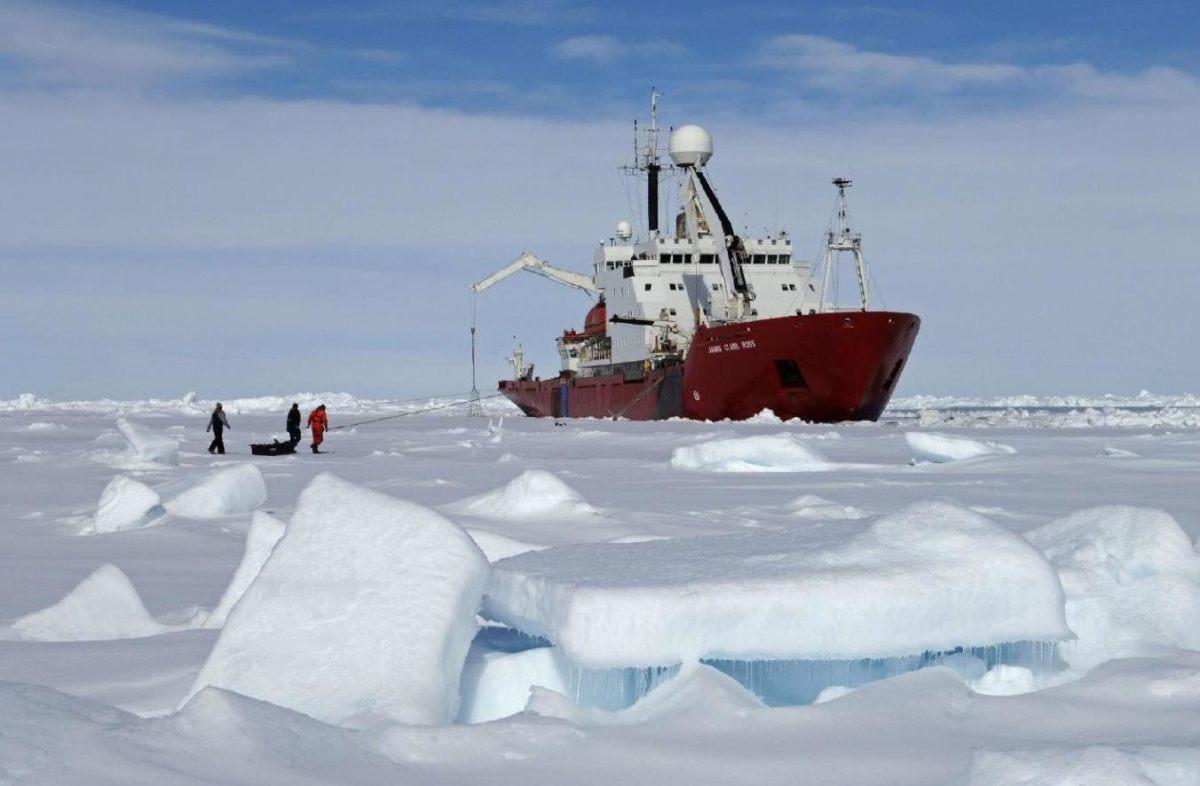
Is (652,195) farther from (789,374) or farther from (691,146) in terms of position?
(789,374)

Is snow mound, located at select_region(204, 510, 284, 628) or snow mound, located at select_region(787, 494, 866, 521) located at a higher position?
snow mound, located at select_region(204, 510, 284, 628)

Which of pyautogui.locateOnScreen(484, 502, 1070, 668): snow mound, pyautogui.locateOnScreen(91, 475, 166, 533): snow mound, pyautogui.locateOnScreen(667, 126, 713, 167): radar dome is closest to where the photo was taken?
pyautogui.locateOnScreen(484, 502, 1070, 668): snow mound

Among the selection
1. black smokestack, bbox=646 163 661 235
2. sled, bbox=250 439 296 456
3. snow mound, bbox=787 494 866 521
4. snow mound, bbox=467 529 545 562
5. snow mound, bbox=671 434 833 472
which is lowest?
sled, bbox=250 439 296 456

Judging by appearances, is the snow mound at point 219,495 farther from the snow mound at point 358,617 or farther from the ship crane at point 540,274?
the ship crane at point 540,274

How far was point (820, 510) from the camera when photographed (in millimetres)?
9203

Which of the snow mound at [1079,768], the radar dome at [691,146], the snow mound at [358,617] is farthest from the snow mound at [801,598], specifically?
the radar dome at [691,146]

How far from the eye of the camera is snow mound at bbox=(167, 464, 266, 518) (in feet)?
31.1

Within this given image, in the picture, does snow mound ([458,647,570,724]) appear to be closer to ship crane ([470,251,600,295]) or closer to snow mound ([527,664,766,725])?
snow mound ([527,664,766,725])

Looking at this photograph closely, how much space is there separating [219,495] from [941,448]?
371 inches

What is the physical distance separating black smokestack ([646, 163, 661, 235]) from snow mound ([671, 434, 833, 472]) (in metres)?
29.5

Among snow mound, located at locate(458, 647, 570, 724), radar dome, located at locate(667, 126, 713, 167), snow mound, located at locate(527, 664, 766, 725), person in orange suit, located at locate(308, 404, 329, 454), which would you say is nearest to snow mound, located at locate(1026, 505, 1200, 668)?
snow mound, located at locate(527, 664, 766, 725)

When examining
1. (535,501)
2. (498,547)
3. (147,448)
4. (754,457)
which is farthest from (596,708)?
(147,448)

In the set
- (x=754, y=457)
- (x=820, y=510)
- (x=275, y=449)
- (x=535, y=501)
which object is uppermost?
(x=535, y=501)

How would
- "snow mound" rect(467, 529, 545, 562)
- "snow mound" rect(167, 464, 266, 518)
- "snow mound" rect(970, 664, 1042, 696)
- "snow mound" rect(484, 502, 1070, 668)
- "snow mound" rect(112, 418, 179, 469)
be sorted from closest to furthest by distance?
"snow mound" rect(484, 502, 1070, 668), "snow mound" rect(970, 664, 1042, 696), "snow mound" rect(467, 529, 545, 562), "snow mound" rect(167, 464, 266, 518), "snow mound" rect(112, 418, 179, 469)
